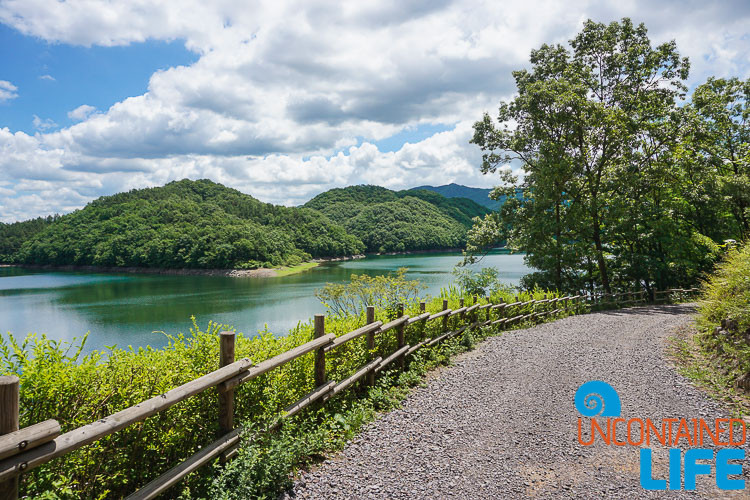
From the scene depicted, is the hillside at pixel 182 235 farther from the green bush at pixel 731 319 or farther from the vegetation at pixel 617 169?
the green bush at pixel 731 319

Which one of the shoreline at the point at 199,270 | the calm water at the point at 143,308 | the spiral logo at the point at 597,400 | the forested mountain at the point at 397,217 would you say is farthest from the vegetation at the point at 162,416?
the forested mountain at the point at 397,217

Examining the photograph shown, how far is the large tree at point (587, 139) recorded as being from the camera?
20719 mm

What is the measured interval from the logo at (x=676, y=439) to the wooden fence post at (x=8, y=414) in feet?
15.2

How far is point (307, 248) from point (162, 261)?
29.2 metres

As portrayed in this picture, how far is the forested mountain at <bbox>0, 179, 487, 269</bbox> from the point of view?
7131 cm

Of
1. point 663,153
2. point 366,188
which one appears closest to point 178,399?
point 663,153

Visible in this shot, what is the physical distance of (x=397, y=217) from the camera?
122688 millimetres

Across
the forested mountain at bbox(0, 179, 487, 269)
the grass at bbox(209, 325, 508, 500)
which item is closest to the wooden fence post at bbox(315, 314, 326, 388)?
the grass at bbox(209, 325, 508, 500)

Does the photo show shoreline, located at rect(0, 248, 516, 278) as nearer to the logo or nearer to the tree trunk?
the tree trunk

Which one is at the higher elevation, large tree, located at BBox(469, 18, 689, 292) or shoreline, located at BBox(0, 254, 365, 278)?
large tree, located at BBox(469, 18, 689, 292)

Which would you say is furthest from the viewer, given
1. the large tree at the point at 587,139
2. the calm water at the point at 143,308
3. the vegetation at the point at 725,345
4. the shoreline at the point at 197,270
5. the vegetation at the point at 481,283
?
the shoreline at the point at 197,270

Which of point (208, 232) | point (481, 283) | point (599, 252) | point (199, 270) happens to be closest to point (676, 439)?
point (481, 283)

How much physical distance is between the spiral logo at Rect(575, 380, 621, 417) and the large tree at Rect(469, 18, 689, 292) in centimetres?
1565

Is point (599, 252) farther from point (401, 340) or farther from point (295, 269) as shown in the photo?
point (295, 269)
